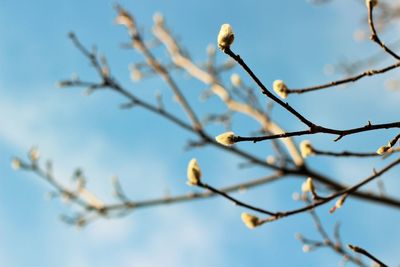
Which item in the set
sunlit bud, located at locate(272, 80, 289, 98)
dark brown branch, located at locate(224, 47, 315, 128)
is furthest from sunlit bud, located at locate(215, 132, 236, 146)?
sunlit bud, located at locate(272, 80, 289, 98)

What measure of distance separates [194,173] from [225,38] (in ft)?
1.96

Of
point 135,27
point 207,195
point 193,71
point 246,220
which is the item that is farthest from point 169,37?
point 246,220

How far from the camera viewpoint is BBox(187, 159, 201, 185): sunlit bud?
163cm

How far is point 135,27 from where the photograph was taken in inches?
196

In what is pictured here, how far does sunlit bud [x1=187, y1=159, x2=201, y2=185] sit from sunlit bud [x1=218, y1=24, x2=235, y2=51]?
562mm

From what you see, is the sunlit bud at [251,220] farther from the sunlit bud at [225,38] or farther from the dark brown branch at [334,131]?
the sunlit bud at [225,38]

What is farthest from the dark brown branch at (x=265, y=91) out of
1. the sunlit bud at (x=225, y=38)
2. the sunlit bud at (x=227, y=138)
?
the sunlit bud at (x=227, y=138)

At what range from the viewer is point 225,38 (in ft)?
4.06

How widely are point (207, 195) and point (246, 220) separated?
2244 millimetres

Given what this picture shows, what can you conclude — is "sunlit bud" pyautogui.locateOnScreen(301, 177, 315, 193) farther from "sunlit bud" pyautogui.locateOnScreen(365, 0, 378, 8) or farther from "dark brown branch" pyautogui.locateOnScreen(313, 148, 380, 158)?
"sunlit bud" pyautogui.locateOnScreen(365, 0, 378, 8)

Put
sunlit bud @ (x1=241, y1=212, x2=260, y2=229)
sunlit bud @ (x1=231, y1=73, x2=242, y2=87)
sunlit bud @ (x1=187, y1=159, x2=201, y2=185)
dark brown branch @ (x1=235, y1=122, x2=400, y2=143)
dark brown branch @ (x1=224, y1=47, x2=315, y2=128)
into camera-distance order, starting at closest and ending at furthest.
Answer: dark brown branch @ (x1=224, y1=47, x2=315, y2=128) < dark brown branch @ (x1=235, y1=122, x2=400, y2=143) < sunlit bud @ (x1=187, y1=159, x2=201, y2=185) < sunlit bud @ (x1=241, y1=212, x2=260, y2=229) < sunlit bud @ (x1=231, y1=73, x2=242, y2=87)

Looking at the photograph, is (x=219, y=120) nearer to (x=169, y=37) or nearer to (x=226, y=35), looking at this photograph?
(x=169, y=37)

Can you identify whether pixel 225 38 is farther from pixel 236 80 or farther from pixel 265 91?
pixel 236 80

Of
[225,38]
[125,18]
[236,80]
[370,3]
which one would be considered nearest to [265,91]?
[225,38]
